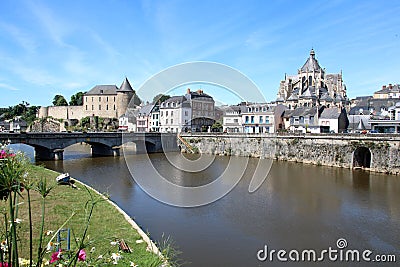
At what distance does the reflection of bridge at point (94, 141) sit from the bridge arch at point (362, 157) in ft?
78.7

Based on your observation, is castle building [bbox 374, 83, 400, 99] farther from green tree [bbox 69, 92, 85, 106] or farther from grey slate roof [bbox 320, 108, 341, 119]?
green tree [bbox 69, 92, 85, 106]

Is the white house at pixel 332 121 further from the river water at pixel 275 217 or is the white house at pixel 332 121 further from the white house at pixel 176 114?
the white house at pixel 176 114

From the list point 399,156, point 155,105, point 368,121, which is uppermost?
point 155,105

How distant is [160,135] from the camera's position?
45156 millimetres

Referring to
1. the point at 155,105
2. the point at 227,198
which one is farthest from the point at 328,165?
the point at 155,105

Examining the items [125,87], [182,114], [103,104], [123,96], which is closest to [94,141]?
[182,114]

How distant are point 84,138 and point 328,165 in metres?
26.3

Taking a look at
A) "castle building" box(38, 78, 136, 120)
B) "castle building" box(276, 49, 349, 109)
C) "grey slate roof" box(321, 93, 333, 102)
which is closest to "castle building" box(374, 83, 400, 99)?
"castle building" box(276, 49, 349, 109)

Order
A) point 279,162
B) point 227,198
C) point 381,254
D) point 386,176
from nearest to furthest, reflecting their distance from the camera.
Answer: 1. point 381,254
2. point 227,198
3. point 386,176
4. point 279,162

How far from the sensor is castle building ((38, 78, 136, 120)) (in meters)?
71.1

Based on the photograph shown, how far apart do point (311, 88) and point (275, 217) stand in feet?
164

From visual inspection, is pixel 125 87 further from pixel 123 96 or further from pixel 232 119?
pixel 232 119

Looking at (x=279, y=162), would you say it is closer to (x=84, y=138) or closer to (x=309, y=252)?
(x=84, y=138)

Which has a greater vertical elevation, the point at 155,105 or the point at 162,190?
the point at 155,105
